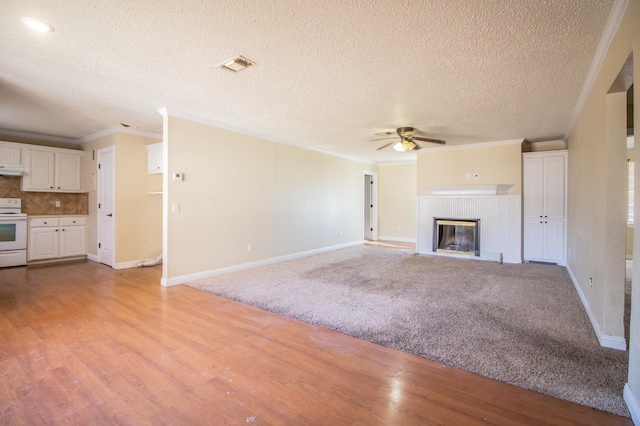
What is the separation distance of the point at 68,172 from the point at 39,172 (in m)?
0.44

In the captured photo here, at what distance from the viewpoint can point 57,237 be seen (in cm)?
588

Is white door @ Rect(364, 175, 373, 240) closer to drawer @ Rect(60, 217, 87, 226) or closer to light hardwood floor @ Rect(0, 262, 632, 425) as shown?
light hardwood floor @ Rect(0, 262, 632, 425)

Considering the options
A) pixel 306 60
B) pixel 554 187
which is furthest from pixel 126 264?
pixel 554 187

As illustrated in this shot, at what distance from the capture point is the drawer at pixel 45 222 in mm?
5625

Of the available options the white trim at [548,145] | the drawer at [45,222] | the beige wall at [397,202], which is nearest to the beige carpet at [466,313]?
the white trim at [548,145]

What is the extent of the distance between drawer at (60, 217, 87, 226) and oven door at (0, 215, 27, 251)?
55 centimetres

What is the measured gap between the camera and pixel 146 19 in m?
2.11

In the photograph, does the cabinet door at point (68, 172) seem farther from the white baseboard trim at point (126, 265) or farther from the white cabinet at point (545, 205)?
the white cabinet at point (545, 205)

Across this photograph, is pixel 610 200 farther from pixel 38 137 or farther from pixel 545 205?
pixel 38 137

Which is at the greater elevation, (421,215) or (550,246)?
(421,215)

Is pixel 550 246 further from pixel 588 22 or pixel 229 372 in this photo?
pixel 229 372

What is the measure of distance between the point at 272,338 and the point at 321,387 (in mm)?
809

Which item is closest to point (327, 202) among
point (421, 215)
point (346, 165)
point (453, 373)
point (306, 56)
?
point (346, 165)

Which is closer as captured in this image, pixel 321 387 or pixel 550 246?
pixel 321 387
